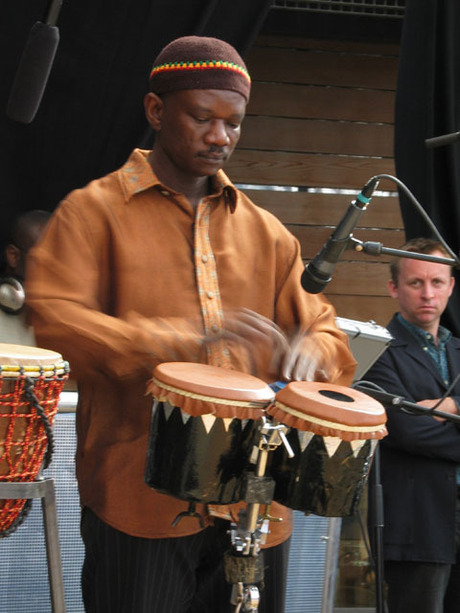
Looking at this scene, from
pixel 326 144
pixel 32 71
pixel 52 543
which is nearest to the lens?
pixel 52 543

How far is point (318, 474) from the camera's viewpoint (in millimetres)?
2049

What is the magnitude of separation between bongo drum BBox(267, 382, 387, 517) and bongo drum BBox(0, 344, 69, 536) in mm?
583

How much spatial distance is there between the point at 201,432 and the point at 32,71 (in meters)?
1.75

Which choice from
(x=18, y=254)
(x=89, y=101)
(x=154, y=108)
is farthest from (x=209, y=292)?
(x=89, y=101)

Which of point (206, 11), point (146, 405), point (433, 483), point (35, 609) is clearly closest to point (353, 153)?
point (206, 11)

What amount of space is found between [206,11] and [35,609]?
2635 millimetres

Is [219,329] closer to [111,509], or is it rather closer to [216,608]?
Result: [111,509]

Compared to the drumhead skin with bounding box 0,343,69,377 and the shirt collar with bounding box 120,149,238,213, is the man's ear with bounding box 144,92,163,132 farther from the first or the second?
the drumhead skin with bounding box 0,343,69,377

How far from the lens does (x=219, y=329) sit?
2162 mm

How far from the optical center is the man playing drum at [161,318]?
208 cm

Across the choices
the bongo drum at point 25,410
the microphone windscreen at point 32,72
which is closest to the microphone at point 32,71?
Answer: the microphone windscreen at point 32,72

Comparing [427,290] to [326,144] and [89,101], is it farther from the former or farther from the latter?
[326,144]

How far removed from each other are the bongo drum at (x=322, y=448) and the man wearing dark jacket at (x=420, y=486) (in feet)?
4.14

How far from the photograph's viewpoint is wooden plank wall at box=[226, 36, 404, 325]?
5.42 meters
